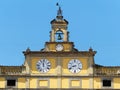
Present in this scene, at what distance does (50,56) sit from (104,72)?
593 cm

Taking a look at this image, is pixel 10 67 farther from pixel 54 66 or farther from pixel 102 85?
pixel 102 85

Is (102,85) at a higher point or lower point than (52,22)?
lower

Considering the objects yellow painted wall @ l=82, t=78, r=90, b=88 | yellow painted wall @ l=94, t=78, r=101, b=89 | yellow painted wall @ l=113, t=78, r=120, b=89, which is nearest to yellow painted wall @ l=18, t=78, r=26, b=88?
yellow painted wall @ l=82, t=78, r=90, b=88

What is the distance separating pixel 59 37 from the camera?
285 ft

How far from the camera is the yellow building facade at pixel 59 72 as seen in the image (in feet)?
278

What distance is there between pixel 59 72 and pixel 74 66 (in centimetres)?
171

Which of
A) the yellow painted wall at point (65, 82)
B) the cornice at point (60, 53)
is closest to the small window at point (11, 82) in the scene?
the cornice at point (60, 53)

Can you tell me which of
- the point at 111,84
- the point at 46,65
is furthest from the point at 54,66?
the point at 111,84

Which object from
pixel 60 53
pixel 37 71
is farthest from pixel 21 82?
pixel 60 53

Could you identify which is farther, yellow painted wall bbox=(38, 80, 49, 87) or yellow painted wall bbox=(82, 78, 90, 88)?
yellow painted wall bbox=(38, 80, 49, 87)

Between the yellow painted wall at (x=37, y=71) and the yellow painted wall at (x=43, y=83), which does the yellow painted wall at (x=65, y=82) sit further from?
the yellow painted wall at (x=43, y=83)

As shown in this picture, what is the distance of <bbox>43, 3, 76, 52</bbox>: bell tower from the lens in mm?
86000

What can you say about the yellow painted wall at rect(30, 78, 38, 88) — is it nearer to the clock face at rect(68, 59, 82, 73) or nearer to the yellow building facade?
the yellow building facade

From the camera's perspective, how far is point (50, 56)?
85.6 metres
